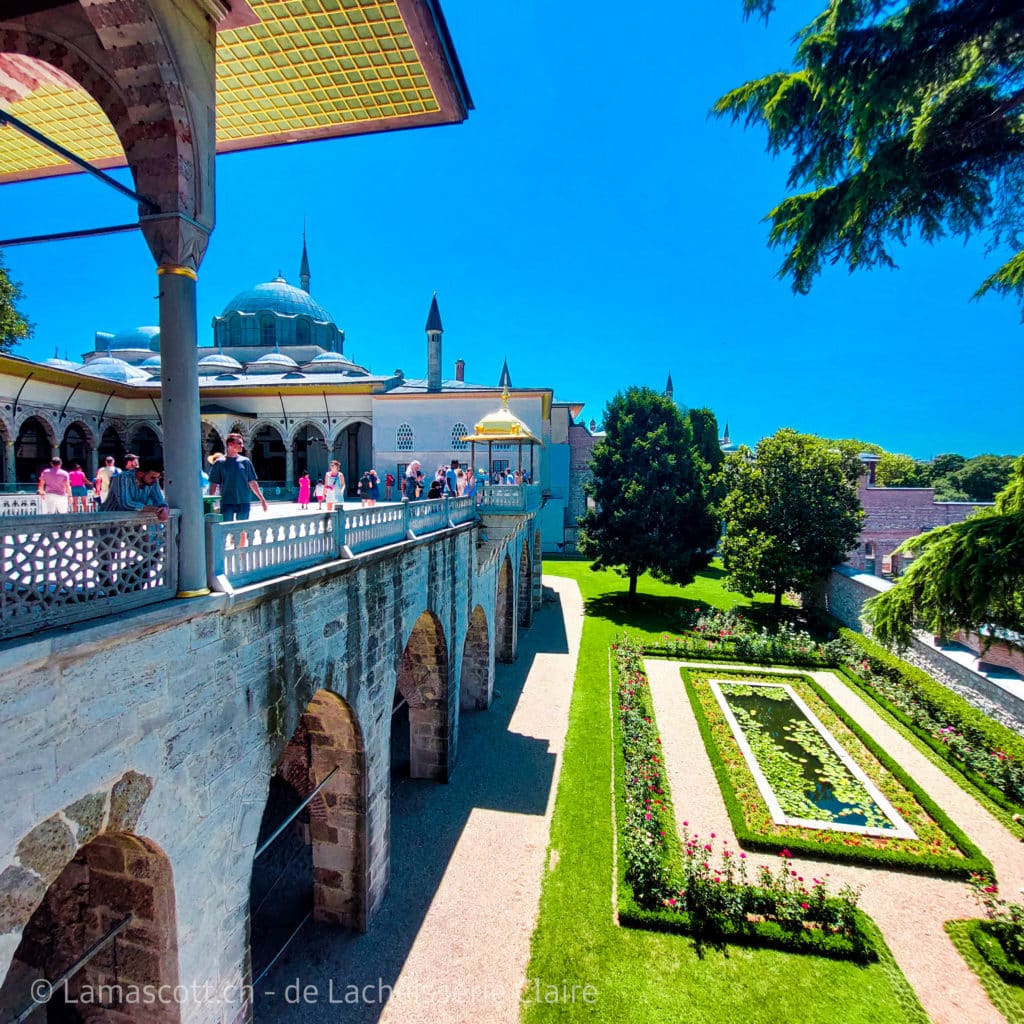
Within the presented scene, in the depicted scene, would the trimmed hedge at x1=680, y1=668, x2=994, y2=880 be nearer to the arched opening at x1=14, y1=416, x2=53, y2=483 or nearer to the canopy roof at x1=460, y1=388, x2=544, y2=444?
the canopy roof at x1=460, y1=388, x2=544, y2=444

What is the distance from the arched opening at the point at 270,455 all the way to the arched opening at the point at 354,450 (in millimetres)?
2948

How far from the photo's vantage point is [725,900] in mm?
8203

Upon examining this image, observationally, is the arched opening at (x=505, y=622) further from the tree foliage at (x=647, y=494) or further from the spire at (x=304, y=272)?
the spire at (x=304, y=272)

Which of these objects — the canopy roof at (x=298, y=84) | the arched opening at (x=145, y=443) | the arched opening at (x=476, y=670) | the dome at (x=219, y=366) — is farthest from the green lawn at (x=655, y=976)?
the dome at (x=219, y=366)

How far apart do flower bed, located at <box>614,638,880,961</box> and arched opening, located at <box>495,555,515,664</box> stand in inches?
361

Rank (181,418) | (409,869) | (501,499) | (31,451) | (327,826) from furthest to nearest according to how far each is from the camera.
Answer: (31,451)
(501,499)
(409,869)
(327,826)
(181,418)

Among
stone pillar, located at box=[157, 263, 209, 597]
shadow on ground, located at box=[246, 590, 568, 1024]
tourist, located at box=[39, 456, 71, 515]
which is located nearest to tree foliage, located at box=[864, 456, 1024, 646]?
shadow on ground, located at box=[246, 590, 568, 1024]

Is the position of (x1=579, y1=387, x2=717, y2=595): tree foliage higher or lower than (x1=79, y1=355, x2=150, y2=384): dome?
lower

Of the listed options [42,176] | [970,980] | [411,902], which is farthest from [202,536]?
[970,980]

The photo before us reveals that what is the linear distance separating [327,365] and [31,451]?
16245mm

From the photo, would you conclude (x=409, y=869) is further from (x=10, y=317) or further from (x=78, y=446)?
(x=78, y=446)

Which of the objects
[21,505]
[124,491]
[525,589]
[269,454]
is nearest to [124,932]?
[124,491]

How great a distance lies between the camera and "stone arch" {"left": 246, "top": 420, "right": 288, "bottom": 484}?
90.4ft

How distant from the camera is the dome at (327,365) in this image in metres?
33.2
